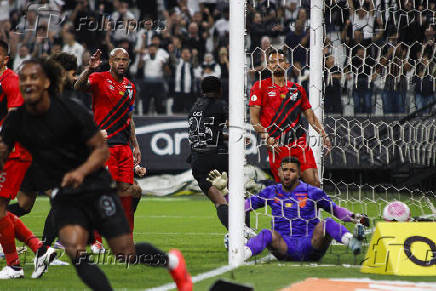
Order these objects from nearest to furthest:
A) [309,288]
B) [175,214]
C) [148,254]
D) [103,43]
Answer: [148,254] < [309,288] < [175,214] < [103,43]

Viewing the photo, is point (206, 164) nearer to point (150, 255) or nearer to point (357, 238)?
point (357, 238)

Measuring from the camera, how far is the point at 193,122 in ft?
30.3

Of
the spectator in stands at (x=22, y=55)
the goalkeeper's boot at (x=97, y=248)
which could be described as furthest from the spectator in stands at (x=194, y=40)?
the goalkeeper's boot at (x=97, y=248)

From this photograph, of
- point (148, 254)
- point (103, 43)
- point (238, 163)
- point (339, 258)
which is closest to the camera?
point (148, 254)

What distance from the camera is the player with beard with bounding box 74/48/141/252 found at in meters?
8.67

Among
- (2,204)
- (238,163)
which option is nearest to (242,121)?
(238,163)

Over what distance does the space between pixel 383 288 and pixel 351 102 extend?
639 centimetres

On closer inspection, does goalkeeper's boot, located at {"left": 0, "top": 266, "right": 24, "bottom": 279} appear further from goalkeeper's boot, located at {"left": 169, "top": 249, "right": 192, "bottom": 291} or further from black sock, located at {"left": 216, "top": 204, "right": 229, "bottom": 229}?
black sock, located at {"left": 216, "top": 204, "right": 229, "bottom": 229}

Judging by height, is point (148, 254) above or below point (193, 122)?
below

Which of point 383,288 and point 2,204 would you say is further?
point 2,204

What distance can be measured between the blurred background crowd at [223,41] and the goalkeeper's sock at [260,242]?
2570 millimetres

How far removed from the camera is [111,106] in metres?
8.76

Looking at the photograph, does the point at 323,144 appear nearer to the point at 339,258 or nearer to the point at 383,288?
the point at 339,258

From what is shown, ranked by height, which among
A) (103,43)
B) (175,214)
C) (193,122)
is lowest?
(175,214)
